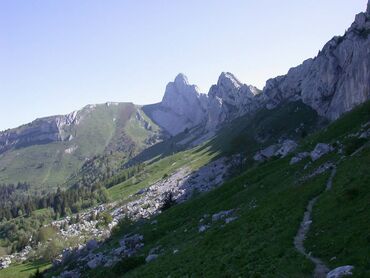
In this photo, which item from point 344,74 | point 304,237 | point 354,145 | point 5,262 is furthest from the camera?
point 5,262

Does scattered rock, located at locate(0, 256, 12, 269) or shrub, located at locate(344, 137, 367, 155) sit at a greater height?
shrub, located at locate(344, 137, 367, 155)

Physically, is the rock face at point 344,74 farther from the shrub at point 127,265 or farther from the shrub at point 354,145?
the shrub at point 127,265

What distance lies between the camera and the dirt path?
82.2ft

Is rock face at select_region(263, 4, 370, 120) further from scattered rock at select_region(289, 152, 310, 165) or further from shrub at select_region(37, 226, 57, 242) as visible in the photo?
shrub at select_region(37, 226, 57, 242)

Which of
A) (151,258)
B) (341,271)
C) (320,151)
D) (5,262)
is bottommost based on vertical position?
(5,262)

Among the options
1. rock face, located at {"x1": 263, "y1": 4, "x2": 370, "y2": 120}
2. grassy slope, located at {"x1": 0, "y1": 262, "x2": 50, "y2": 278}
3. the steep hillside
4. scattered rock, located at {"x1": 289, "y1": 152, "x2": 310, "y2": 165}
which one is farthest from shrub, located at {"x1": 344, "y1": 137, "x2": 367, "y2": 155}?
grassy slope, located at {"x1": 0, "y1": 262, "x2": 50, "y2": 278}

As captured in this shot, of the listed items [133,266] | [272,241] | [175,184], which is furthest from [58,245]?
[272,241]

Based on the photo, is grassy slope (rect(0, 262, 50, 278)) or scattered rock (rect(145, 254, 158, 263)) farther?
grassy slope (rect(0, 262, 50, 278))

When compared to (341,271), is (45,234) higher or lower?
lower

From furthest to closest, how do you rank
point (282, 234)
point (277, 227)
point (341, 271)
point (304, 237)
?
point (277, 227) < point (282, 234) < point (304, 237) < point (341, 271)

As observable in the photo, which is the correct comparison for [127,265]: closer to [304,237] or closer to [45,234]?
[304,237]

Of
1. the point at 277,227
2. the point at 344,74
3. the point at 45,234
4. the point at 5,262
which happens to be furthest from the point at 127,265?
the point at 45,234

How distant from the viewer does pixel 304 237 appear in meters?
33.2

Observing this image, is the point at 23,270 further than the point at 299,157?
Yes
